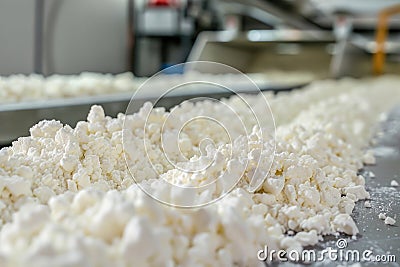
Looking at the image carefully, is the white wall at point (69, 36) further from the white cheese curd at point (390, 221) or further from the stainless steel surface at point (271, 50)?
the white cheese curd at point (390, 221)

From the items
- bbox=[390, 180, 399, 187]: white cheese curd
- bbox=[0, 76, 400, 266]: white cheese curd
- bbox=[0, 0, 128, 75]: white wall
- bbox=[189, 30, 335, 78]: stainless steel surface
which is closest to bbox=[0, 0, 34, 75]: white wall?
bbox=[0, 0, 128, 75]: white wall

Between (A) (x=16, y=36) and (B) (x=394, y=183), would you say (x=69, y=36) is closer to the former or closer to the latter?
(A) (x=16, y=36)

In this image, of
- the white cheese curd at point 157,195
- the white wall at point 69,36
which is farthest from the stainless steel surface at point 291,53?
the white cheese curd at point 157,195

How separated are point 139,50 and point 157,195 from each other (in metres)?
3.05

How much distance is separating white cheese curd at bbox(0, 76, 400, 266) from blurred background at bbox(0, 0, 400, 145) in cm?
30

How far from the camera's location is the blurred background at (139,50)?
1.94m

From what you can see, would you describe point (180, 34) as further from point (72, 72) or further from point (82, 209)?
point (82, 209)

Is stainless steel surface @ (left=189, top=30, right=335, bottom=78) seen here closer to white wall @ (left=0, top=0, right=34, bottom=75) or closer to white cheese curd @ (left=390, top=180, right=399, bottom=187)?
white wall @ (left=0, top=0, right=34, bottom=75)

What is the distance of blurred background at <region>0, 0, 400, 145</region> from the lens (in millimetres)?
1938

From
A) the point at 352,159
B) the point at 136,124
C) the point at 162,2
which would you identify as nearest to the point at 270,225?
the point at 136,124

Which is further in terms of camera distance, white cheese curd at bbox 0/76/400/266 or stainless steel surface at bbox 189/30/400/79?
stainless steel surface at bbox 189/30/400/79

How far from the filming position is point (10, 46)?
7.40ft

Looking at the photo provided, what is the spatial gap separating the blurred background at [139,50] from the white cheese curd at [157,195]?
301mm

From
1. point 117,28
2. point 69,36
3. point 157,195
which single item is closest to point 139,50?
point 117,28
